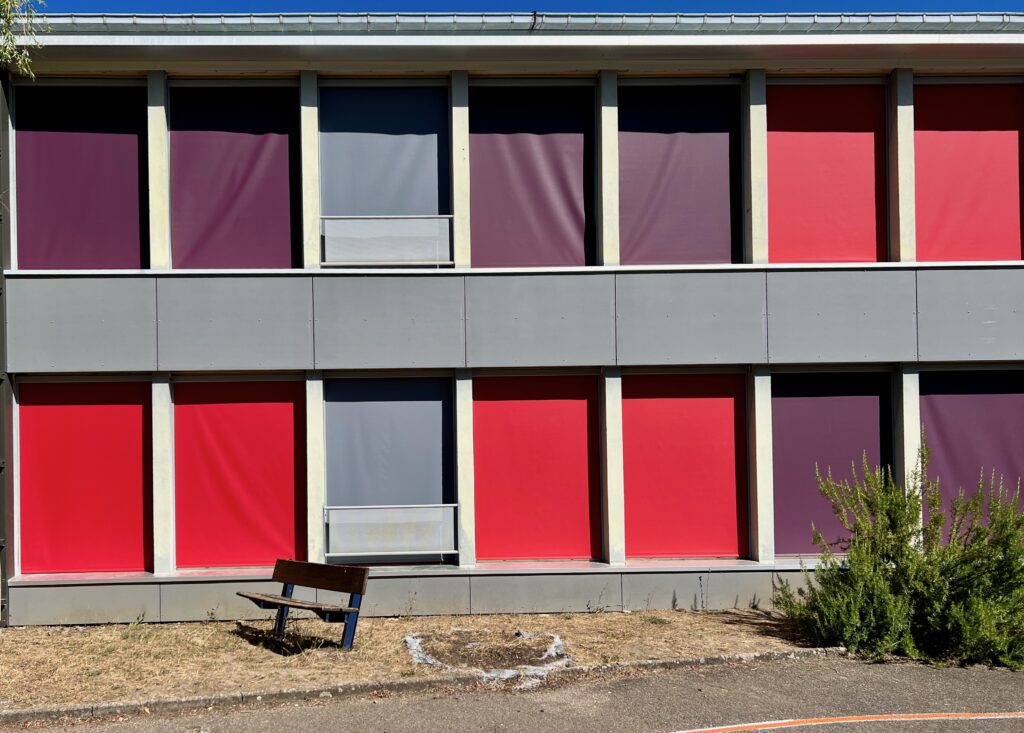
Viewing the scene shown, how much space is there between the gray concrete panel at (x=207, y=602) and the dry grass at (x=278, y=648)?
0.48ft

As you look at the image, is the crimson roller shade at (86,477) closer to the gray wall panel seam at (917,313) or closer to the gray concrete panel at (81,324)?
the gray concrete panel at (81,324)

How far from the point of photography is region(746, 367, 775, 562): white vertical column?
389 inches

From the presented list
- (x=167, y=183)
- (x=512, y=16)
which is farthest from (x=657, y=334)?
(x=167, y=183)

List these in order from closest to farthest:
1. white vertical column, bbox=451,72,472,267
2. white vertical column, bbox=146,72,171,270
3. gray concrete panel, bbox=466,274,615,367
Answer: white vertical column, bbox=146,72,171,270 → gray concrete panel, bbox=466,274,615,367 → white vertical column, bbox=451,72,472,267

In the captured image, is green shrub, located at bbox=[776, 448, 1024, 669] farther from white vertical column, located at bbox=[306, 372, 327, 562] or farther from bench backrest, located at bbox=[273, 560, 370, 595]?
white vertical column, located at bbox=[306, 372, 327, 562]

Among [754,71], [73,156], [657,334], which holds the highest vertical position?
[754,71]

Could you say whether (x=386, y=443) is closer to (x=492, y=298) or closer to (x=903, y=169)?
(x=492, y=298)

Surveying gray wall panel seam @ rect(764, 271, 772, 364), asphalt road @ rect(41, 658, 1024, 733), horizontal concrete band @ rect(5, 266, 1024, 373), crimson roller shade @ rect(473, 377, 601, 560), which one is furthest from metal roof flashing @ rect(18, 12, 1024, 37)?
asphalt road @ rect(41, 658, 1024, 733)

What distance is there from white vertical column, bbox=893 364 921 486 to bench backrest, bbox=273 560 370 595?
20.5 ft

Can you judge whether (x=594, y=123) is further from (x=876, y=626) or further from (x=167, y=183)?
(x=876, y=626)

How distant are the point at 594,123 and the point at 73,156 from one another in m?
6.03

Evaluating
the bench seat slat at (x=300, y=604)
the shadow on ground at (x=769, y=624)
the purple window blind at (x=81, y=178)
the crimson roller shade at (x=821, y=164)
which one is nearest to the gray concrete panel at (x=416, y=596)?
the bench seat slat at (x=300, y=604)

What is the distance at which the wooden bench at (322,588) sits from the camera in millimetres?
8219

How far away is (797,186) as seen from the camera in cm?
1015
